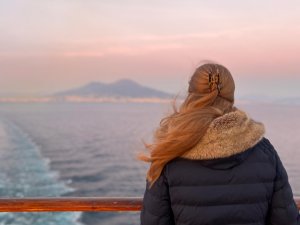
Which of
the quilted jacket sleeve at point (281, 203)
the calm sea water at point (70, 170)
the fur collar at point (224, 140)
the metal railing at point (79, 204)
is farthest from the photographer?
the calm sea water at point (70, 170)

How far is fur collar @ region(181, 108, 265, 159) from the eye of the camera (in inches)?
61.0

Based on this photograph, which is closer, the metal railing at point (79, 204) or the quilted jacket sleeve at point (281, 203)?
the quilted jacket sleeve at point (281, 203)

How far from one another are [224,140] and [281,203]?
1.13 feet

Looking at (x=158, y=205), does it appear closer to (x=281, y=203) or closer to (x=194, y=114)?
(x=194, y=114)

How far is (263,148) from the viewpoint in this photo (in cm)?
166

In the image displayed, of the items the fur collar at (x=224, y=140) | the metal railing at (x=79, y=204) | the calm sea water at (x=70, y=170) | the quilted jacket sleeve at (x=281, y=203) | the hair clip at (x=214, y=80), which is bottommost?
the calm sea water at (x=70, y=170)

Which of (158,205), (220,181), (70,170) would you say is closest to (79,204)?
(158,205)

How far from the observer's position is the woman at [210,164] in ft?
5.14

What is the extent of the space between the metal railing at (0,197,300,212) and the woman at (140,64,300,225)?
63 centimetres

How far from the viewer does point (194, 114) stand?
159 centimetres

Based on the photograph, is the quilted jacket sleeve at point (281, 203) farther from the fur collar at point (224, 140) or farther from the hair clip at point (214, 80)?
the hair clip at point (214, 80)

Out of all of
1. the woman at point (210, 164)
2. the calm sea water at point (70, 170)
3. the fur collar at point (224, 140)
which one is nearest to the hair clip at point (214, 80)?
the woman at point (210, 164)

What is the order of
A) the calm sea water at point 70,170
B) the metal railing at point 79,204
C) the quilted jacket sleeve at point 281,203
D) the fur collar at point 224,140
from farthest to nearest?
1. the calm sea water at point 70,170
2. the metal railing at point 79,204
3. the quilted jacket sleeve at point 281,203
4. the fur collar at point 224,140

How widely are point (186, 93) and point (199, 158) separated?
261 millimetres
